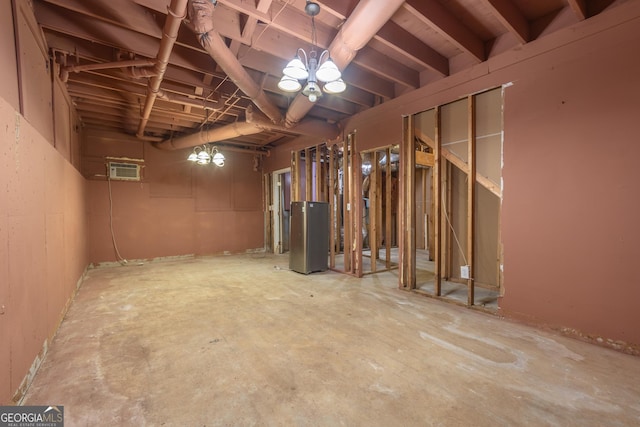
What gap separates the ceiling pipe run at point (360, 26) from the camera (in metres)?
1.96

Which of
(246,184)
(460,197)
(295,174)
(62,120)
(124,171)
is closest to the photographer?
(62,120)

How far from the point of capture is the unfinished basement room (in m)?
1.61

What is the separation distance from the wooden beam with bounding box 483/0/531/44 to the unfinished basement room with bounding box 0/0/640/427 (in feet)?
0.07

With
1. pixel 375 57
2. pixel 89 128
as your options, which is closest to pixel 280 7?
pixel 375 57

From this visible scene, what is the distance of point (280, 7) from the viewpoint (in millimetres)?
2328

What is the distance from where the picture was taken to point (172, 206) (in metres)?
6.26

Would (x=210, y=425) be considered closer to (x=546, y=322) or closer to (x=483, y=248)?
(x=546, y=322)

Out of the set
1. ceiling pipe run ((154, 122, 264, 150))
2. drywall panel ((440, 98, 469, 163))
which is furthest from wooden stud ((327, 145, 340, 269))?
drywall panel ((440, 98, 469, 163))

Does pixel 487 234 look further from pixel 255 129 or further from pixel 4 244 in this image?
pixel 4 244

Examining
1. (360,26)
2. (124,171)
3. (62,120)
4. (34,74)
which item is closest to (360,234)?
(360,26)

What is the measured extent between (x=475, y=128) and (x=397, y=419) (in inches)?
114

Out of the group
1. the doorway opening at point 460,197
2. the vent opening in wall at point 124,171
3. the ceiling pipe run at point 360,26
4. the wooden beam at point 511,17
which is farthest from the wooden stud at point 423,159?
the vent opening in wall at point 124,171

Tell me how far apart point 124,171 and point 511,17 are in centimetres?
652

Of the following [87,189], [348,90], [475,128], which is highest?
[348,90]
